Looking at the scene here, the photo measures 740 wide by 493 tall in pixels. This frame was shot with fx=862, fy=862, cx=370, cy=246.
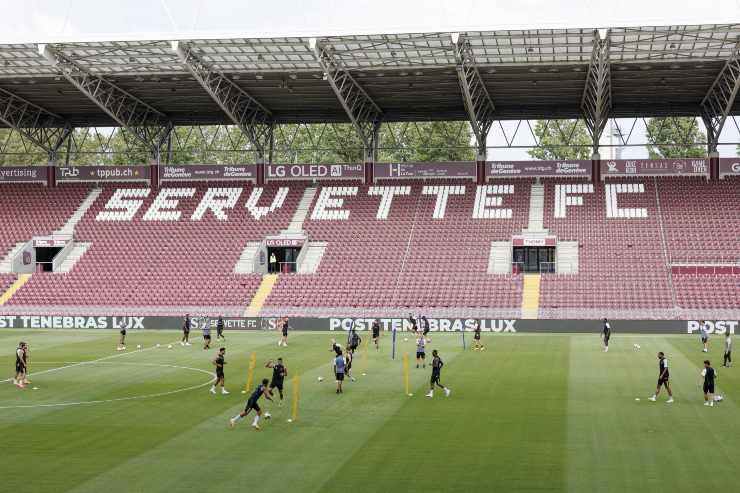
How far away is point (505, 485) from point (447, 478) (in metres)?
1.24

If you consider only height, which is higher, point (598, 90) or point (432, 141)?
point (432, 141)

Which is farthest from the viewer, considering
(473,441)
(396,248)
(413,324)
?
(396,248)

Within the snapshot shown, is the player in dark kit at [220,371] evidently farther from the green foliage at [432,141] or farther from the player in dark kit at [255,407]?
the green foliage at [432,141]

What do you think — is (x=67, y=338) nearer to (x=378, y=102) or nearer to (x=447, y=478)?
(x=378, y=102)

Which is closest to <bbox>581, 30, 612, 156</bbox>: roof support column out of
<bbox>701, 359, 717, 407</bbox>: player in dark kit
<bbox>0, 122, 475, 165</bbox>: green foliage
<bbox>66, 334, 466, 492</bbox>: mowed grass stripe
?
<bbox>0, 122, 475, 165</bbox>: green foliage

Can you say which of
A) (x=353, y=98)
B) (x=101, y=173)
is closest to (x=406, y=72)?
(x=353, y=98)

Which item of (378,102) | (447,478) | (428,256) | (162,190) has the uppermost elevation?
(378,102)

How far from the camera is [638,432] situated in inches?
860

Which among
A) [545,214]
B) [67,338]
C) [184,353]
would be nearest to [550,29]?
[545,214]

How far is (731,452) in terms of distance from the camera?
19.5 m

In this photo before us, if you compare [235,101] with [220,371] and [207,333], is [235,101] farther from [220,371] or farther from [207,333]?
[220,371]

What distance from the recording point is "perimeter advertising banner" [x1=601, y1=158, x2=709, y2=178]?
223 ft

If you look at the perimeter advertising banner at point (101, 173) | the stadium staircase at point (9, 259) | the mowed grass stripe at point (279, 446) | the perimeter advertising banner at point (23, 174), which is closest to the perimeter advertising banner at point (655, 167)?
the perimeter advertising banner at point (101, 173)

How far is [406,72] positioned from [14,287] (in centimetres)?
3258
